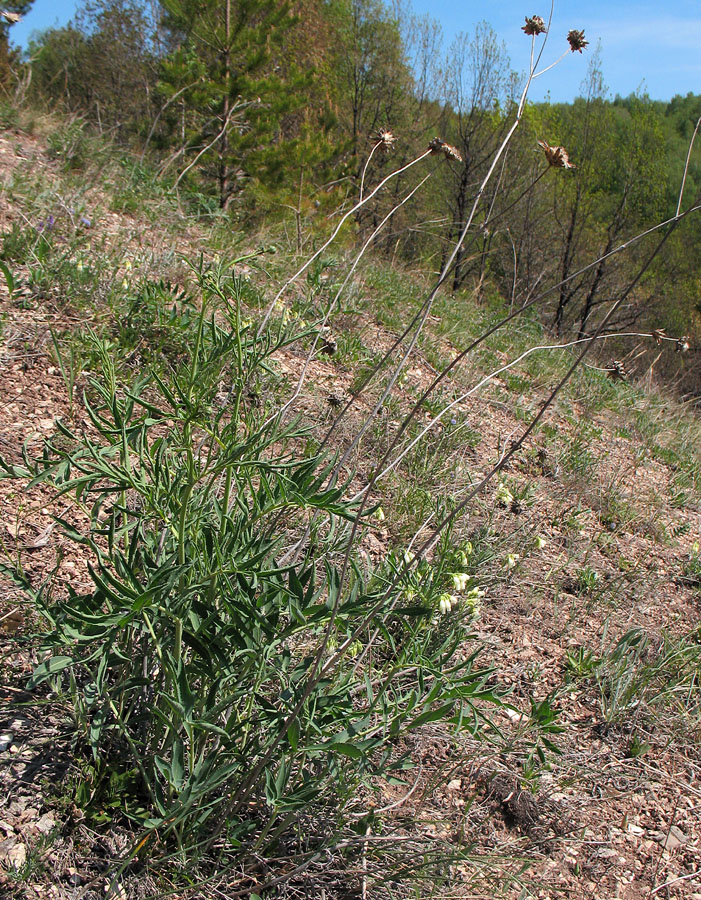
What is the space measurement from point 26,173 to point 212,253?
1366mm

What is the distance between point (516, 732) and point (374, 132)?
458 inches

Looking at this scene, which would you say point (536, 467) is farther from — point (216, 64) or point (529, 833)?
point (216, 64)

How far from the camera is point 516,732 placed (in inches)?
81.0

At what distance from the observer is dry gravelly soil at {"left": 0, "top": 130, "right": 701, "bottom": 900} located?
59.8 inches

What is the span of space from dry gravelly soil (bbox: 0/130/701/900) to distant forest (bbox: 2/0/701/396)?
545cm

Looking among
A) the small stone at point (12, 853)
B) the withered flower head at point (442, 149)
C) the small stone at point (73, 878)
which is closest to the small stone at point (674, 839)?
the small stone at point (73, 878)

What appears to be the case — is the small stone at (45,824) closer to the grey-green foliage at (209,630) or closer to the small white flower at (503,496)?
the grey-green foliage at (209,630)

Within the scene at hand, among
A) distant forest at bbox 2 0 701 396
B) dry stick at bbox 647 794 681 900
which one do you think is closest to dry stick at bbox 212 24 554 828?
dry stick at bbox 647 794 681 900

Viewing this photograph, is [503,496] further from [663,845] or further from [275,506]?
[275,506]

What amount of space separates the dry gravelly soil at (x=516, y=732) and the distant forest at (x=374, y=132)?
17.9 ft

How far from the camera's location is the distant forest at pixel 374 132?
8.20m

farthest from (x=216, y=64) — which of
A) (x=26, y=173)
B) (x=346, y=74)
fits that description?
(x=346, y=74)

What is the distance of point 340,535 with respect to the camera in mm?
2135

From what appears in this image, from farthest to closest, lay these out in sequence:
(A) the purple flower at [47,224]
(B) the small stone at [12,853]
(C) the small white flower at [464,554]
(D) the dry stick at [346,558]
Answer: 1. (A) the purple flower at [47,224]
2. (C) the small white flower at [464,554]
3. (B) the small stone at [12,853]
4. (D) the dry stick at [346,558]
